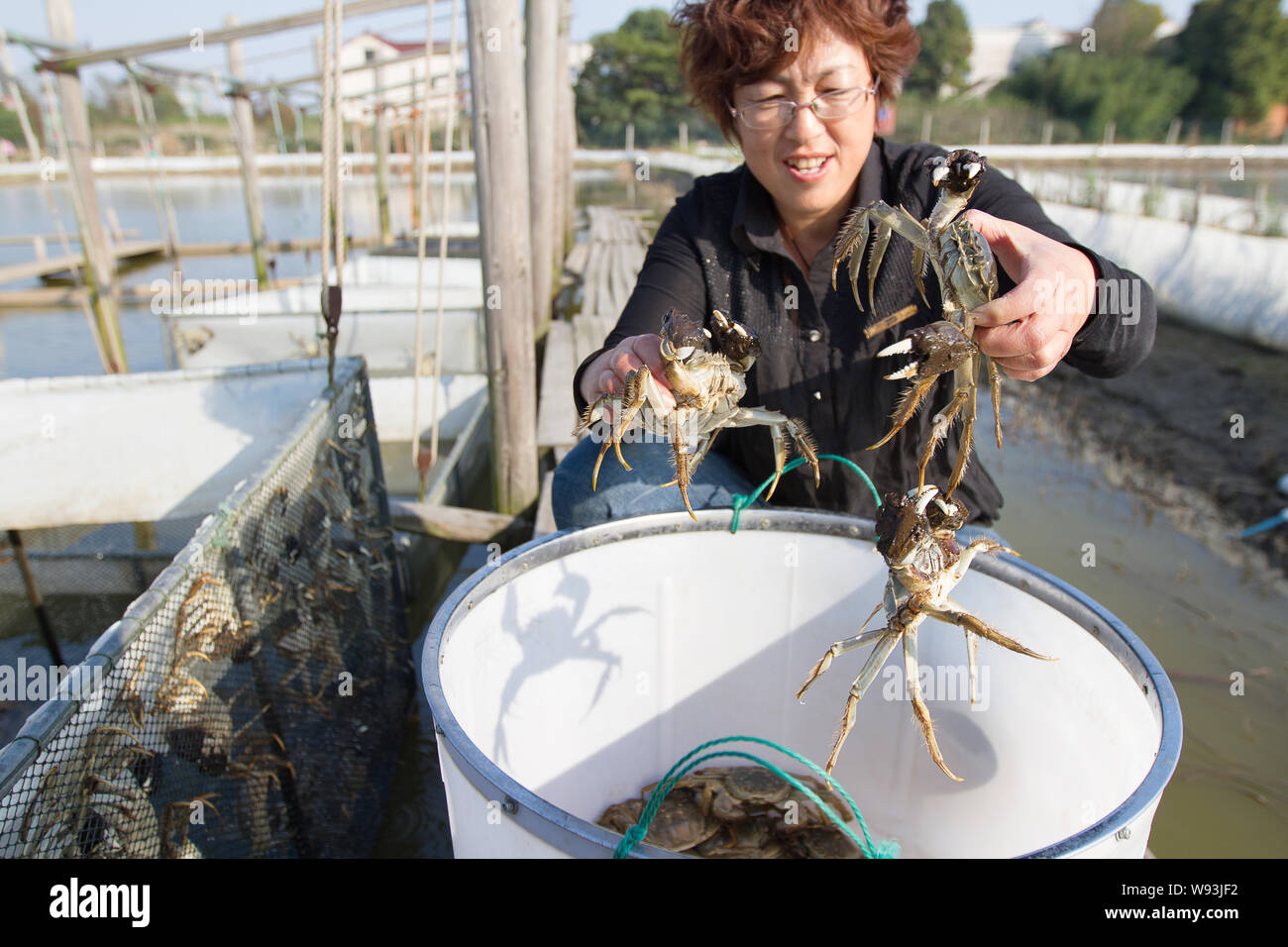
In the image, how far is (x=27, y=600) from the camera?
412cm

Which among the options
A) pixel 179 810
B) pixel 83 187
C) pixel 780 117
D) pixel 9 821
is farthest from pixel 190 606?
pixel 83 187

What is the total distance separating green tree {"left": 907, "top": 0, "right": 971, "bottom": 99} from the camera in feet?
165

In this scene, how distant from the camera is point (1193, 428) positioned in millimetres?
5684

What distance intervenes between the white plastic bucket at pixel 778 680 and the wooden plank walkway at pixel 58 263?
10.3 meters

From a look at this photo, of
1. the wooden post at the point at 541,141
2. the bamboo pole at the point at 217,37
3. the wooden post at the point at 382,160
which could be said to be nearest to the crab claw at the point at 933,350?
Result: the bamboo pole at the point at 217,37

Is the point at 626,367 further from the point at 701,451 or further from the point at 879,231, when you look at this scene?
the point at 879,231

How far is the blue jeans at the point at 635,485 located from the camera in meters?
2.43

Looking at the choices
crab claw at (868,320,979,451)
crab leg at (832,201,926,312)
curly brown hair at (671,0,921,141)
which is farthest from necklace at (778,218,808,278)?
crab claw at (868,320,979,451)

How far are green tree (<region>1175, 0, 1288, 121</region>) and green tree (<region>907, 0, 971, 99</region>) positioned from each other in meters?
12.6

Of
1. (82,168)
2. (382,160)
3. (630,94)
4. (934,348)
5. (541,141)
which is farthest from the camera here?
(630,94)

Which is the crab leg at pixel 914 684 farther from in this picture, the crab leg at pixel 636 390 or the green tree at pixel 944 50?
the green tree at pixel 944 50

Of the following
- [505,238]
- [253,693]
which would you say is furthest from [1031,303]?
[505,238]

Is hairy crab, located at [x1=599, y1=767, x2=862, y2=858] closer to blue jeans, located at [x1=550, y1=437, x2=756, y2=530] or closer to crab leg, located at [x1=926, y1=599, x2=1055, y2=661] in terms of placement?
blue jeans, located at [x1=550, y1=437, x2=756, y2=530]

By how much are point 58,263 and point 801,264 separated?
1434cm
